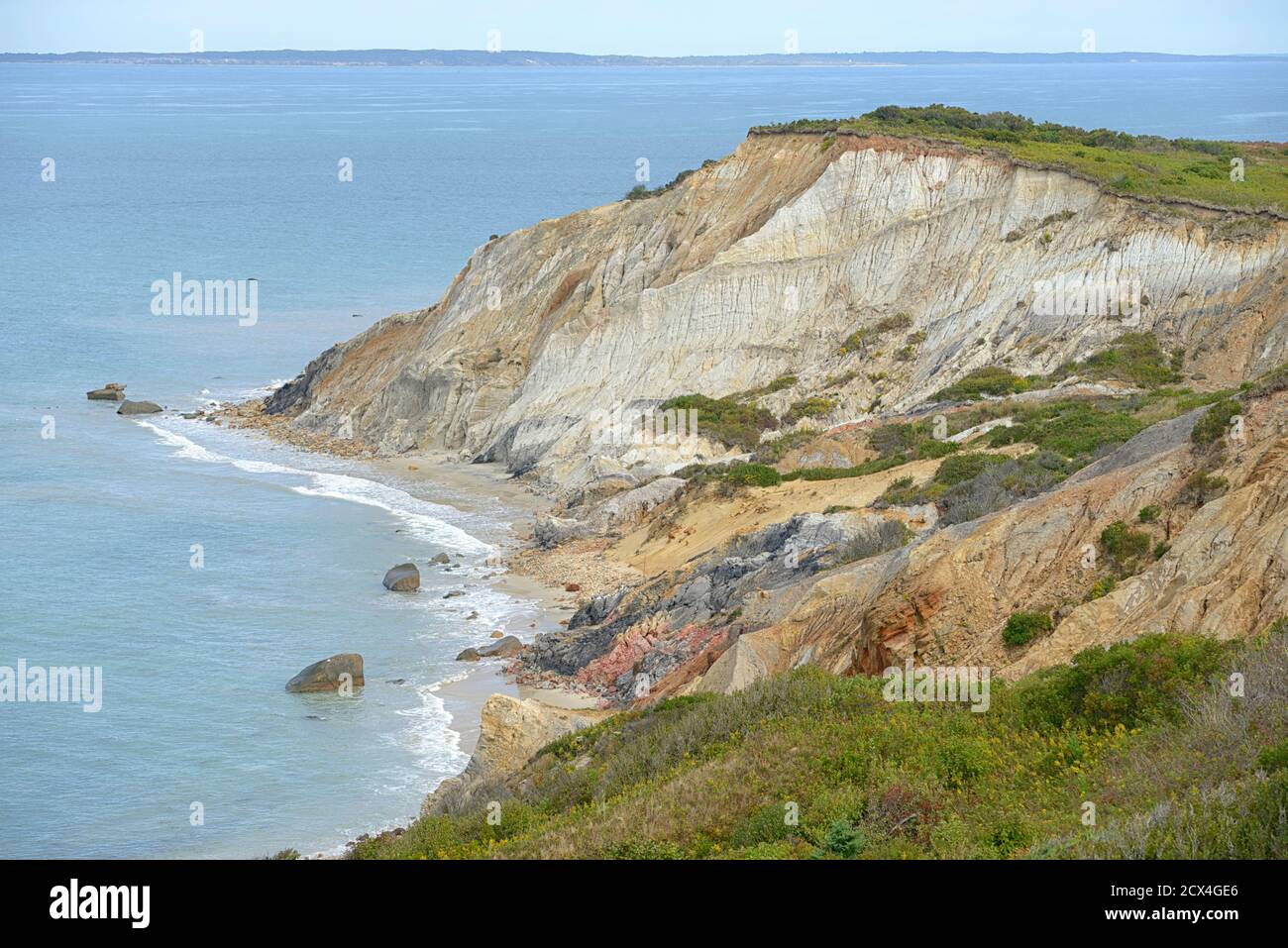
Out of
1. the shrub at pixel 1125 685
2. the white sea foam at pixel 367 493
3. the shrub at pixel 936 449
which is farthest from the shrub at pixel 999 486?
the white sea foam at pixel 367 493

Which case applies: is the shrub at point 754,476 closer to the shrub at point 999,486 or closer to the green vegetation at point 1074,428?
the green vegetation at point 1074,428

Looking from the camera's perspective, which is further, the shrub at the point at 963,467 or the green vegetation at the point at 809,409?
the green vegetation at the point at 809,409

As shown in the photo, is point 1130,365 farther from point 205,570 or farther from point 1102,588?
point 205,570

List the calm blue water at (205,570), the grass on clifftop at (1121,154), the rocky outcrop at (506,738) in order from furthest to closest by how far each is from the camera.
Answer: the grass on clifftop at (1121,154), the calm blue water at (205,570), the rocky outcrop at (506,738)

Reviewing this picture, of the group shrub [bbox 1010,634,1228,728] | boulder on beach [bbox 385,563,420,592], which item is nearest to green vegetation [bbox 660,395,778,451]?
boulder on beach [bbox 385,563,420,592]

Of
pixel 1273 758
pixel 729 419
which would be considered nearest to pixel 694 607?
pixel 729 419
